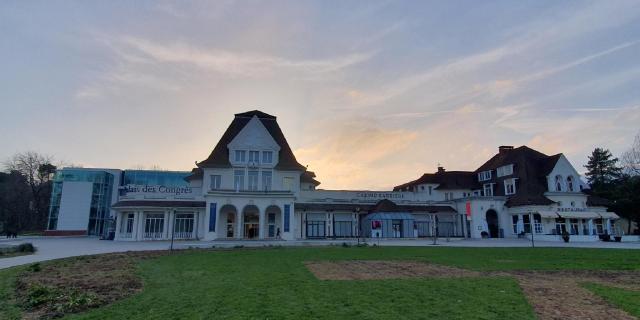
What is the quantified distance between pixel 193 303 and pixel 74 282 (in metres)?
5.78

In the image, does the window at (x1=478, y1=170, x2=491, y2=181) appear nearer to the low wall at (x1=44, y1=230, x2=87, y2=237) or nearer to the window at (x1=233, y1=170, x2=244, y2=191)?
the window at (x1=233, y1=170, x2=244, y2=191)

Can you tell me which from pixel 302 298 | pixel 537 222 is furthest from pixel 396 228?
pixel 302 298

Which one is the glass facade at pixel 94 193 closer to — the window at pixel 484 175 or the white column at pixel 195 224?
the white column at pixel 195 224

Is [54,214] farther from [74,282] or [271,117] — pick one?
[74,282]

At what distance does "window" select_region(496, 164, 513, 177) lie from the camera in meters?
51.8

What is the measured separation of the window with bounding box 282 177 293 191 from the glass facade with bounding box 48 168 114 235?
30374 millimetres

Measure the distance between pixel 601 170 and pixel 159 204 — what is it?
61.3 metres

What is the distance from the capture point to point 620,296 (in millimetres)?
9914

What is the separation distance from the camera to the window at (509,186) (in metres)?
50.6

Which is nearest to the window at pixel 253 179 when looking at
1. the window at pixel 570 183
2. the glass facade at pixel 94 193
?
the glass facade at pixel 94 193

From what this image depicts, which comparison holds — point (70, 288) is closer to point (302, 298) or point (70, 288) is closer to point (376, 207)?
point (302, 298)

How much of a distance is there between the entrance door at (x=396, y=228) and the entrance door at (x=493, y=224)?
479 inches

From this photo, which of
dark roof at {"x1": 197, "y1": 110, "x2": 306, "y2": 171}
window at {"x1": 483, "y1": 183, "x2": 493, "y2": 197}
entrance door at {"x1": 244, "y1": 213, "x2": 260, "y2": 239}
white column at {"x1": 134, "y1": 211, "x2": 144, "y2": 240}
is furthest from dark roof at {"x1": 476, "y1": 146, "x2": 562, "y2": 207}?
white column at {"x1": 134, "y1": 211, "x2": 144, "y2": 240}

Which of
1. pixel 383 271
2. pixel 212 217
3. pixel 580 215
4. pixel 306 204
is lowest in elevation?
pixel 383 271
